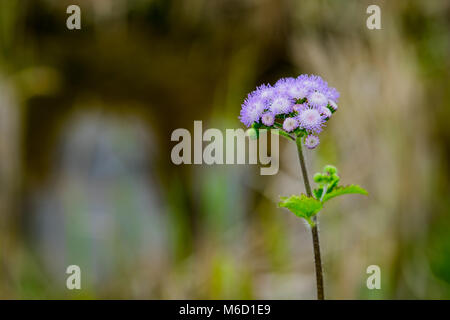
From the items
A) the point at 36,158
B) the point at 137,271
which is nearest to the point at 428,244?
the point at 137,271

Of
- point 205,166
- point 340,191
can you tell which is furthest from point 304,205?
point 205,166

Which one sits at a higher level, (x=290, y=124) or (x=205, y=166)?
(x=205, y=166)

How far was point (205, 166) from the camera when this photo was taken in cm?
151

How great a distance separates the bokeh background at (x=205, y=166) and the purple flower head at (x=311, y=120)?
2.57 feet

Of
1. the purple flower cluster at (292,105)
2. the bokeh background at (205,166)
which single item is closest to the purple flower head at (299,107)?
the purple flower cluster at (292,105)

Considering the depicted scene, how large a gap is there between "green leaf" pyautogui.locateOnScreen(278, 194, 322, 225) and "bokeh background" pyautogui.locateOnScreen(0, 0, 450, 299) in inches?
29.9

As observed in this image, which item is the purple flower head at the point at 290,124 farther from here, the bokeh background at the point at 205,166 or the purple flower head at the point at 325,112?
the bokeh background at the point at 205,166

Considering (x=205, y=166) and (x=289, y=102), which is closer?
(x=289, y=102)

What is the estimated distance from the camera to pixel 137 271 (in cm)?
139

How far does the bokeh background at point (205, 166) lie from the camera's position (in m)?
1.29

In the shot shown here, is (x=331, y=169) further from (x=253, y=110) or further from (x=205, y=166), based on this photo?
(x=205, y=166)

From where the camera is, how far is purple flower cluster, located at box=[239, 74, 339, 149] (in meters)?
0.33

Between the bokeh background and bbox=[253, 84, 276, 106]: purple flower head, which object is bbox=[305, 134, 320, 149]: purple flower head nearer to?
bbox=[253, 84, 276, 106]: purple flower head

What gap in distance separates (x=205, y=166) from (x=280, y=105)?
3.87 feet
